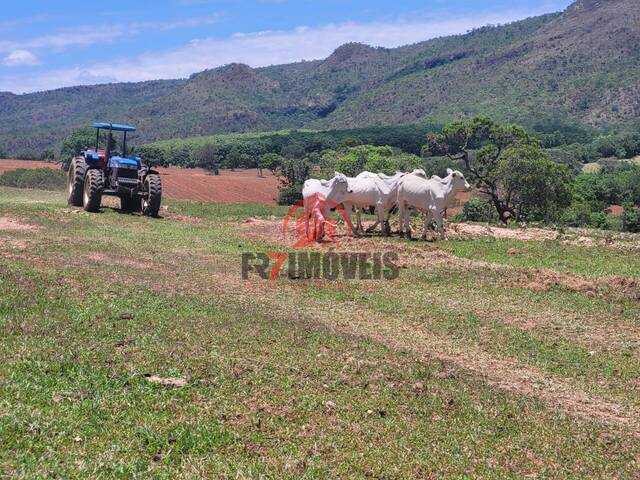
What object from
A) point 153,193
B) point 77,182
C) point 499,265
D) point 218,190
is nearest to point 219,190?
point 218,190

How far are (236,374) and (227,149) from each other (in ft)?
352

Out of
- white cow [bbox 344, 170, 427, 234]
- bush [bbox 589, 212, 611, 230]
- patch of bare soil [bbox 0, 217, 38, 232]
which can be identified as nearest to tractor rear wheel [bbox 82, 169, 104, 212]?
patch of bare soil [bbox 0, 217, 38, 232]

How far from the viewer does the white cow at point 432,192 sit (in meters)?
22.4

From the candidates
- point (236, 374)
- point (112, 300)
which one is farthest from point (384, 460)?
point (112, 300)

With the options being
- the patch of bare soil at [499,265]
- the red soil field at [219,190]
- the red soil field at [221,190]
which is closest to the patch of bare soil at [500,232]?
the patch of bare soil at [499,265]

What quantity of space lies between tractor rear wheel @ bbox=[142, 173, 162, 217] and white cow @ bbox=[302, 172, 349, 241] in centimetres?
667

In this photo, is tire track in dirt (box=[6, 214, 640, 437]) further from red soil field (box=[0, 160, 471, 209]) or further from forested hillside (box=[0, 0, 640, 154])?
forested hillside (box=[0, 0, 640, 154])

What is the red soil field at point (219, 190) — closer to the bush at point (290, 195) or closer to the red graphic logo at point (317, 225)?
the bush at point (290, 195)

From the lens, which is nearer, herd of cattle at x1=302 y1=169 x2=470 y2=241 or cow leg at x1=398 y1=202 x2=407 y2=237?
herd of cattle at x1=302 y1=169 x2=470 y2=241

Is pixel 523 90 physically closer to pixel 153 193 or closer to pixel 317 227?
pixel 153 193

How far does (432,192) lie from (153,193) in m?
10.8

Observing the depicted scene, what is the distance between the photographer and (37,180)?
46.3 meters

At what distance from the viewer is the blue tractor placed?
26.5 meters

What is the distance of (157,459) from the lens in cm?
618
